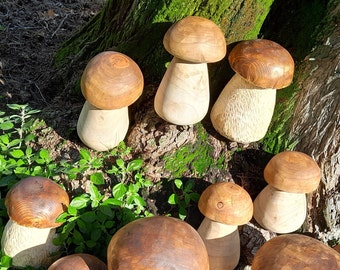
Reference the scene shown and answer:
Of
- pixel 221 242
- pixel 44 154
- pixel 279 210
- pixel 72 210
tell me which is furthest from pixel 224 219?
pixel 44 154

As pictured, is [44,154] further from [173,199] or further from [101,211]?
[173,199]

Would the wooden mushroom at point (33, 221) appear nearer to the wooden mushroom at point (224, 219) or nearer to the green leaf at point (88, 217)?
the green leaf at point (88, 217)

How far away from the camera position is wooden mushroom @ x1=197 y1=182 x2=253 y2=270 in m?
3.18

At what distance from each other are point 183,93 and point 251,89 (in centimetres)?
50

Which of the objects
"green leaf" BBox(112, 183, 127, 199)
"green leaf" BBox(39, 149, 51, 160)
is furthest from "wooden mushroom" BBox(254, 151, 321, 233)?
"green leaf" BBox(39, 149, 51, 160)

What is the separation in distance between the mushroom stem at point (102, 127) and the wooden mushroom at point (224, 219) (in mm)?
804

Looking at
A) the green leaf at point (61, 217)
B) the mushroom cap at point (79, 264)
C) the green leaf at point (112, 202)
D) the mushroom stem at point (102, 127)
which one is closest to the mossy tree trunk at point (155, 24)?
the mushroom stem at point (102, 127)

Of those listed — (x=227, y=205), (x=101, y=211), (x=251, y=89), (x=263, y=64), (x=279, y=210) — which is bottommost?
(x=101, y=211)

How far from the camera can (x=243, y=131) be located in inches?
143

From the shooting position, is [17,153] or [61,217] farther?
[17,153]

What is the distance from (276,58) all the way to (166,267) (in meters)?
1.62

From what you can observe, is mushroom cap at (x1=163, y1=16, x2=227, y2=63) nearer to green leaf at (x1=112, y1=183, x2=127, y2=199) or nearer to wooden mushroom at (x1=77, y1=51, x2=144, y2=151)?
wooden mushroom at (x1=77, y1=51, x2=144, y2=151)

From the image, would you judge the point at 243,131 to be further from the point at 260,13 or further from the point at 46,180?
the point at 46,180

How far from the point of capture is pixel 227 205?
3.18 metres
